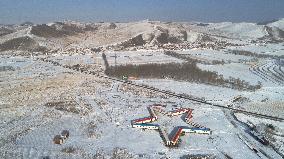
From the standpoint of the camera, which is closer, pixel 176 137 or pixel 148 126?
pixel 176 137

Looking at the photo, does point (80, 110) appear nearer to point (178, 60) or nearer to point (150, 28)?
point (178, 60)

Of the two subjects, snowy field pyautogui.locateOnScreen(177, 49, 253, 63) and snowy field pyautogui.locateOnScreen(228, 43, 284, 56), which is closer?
snowy field pyautogui.locateOnScreen(177, 49, 253, 63)

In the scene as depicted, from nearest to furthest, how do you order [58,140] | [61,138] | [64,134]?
[58,140], [61,138], [64,134]

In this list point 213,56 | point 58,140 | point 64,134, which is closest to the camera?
point 58,140

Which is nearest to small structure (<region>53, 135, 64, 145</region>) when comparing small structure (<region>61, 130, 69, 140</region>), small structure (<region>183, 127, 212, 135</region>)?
small structure (<region>61, 130, 69, 140</region>)

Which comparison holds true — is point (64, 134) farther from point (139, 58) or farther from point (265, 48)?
point (265, 48)

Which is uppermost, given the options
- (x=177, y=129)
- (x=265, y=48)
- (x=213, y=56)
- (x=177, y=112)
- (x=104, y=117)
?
(x=177, y=112)

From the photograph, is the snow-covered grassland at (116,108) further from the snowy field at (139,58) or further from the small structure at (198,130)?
the small structure at (198,130)

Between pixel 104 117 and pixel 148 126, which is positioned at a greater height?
pixel 148 126

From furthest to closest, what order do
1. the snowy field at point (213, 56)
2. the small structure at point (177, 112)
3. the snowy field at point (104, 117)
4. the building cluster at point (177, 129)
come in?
the snowy field at point (213, 56)
the small structure at point (177, 112)
the building cluster at point (177, 129)
the snowy field at point (104, 117)

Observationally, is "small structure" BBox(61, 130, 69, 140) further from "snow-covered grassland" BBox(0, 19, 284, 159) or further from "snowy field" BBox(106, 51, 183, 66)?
"snowy field" BBox(106, 51, 183, 66)

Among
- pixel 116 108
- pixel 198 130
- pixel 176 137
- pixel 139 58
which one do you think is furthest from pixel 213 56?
pixel 176 137

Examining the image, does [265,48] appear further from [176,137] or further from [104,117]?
[176,137]

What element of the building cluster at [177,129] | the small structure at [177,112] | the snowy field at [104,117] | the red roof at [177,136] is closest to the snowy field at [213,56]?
the snowy field at [104,117]
